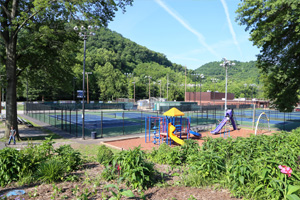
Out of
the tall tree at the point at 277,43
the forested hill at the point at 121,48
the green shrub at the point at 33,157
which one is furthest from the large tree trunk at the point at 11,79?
the forested hill at the point at 121,48

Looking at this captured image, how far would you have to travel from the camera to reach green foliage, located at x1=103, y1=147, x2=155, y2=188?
5.73 metres

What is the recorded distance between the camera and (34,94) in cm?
7638

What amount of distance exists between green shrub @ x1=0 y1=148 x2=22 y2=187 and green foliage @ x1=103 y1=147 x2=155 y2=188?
108 inches

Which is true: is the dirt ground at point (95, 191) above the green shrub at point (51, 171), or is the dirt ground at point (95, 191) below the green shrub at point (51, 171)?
below

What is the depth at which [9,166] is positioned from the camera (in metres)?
6.42

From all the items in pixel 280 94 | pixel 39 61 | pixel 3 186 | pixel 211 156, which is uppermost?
pixel 39 61

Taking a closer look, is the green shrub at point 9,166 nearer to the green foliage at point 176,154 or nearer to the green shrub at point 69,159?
the green shrub at point 69,159

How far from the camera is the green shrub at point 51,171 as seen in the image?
626 cm

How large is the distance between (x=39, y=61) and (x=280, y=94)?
23.6 metres

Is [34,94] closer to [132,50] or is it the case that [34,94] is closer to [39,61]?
[39,61]

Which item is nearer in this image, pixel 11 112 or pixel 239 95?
pixel 11 112

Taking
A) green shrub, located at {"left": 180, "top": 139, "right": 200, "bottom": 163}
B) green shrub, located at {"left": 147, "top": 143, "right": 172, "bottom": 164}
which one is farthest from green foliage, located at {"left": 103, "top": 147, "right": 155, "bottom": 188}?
green shrub, located at {"left": 147, "top": 143, "right": 172, "bottom": 164}

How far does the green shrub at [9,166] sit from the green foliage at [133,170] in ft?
8.96

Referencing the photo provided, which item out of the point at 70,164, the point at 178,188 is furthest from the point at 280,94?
the point at 70,164
